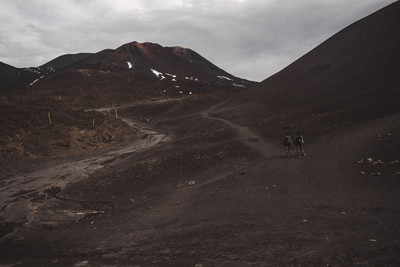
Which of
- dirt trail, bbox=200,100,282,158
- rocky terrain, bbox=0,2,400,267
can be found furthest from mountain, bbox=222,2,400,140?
dirt trail, bbox=200,100,282,158

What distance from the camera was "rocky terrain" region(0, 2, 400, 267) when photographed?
789cm

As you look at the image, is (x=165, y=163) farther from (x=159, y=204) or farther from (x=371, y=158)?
(x=371, y=158)

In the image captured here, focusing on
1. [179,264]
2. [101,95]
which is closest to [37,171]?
[179,264]

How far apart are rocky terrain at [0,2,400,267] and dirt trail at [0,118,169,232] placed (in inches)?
3.9

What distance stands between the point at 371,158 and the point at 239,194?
28.0 feet

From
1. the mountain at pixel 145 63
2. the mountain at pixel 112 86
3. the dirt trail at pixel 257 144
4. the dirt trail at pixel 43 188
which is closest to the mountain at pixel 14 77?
the mountain at pixel 112 86

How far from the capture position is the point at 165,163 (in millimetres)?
19406

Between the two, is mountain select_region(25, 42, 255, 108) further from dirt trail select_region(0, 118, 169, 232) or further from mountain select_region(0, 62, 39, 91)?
dirt trail select_region(0, 118, 169, 232)

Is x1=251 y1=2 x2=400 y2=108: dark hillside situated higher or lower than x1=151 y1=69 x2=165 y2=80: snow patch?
lower

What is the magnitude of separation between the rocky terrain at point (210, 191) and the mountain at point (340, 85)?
0.35 m

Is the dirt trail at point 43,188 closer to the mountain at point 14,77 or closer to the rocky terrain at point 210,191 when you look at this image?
the rocky terrain at point 210,191

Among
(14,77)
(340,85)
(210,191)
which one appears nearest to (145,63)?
(14,77)

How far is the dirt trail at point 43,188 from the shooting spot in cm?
1245

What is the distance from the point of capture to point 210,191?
14.2 metres
